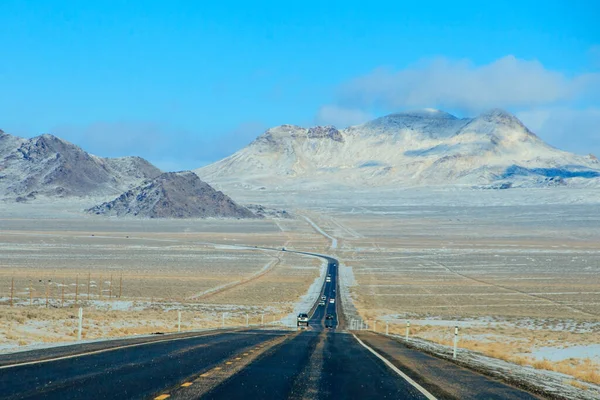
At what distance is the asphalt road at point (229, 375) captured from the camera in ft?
29.3

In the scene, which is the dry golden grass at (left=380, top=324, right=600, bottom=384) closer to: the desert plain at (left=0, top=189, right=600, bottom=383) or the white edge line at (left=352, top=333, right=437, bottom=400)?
the desert plain at (left=0, top=189, right=600, bottom=383)

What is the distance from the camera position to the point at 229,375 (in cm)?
1070

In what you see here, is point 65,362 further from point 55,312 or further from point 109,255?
point 109,255

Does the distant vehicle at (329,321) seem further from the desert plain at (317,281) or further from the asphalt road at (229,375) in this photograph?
the asphalt road at (229,375)

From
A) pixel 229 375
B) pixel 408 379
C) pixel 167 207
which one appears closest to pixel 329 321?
pixel 408 379

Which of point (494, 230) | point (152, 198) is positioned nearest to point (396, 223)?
point (494, 230)

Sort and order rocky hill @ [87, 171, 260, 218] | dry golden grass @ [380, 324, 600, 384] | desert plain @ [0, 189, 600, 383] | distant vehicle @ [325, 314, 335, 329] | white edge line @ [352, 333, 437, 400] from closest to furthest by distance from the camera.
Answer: white edge line @ [352, 333, 437, 400]
dry golden grass @ [380, 324, 600, 384]
desert plain @ [0, 189, 600, 383]
distant vehicle @ [325, 314, 335, 329]
rocky hill @ [87, 171, 260, 218]

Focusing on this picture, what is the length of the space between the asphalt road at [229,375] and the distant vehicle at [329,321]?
19915 mm

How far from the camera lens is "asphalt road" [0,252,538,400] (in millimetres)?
8930

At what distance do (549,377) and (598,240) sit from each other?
118m

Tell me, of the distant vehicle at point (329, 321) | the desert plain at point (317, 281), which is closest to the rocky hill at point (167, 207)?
the desert plain at point (317, 281)

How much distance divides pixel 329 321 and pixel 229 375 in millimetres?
27515

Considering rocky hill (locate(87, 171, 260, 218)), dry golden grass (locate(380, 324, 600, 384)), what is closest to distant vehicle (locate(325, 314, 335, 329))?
dry golden grass (locate(380, 324, 600, 384))

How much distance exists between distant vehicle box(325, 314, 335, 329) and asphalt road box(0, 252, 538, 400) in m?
19.9
